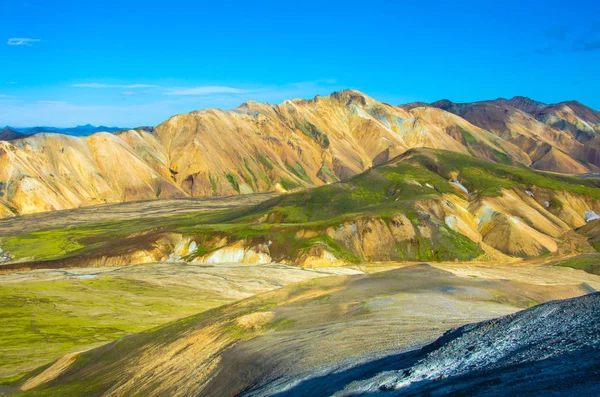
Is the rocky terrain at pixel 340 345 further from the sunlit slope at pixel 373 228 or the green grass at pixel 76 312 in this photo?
the sunlit slope at pixel 373 228

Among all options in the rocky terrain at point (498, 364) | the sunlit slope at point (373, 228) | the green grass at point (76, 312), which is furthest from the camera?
the sunlit slope at point (373, 228)

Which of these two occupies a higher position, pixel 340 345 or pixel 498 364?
pixel 498 364

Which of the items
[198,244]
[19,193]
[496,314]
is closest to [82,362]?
[496,314]

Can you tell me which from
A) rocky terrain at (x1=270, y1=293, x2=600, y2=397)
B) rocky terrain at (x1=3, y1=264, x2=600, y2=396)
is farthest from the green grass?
rocky terrain at (x1=270, y1=293, x2=600, y2=397)

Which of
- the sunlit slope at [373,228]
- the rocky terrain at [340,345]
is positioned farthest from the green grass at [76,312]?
the sunlit slope at [373,228]

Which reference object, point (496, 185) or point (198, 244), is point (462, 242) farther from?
point (198, 244)

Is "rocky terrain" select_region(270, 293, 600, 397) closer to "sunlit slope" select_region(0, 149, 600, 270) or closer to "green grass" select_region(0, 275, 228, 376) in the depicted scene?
"green grass" select_region(0, 275, 228, 376)

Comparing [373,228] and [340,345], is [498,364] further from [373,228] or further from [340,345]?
[373,228]

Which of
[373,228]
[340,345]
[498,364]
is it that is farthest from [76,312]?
[498,364]
